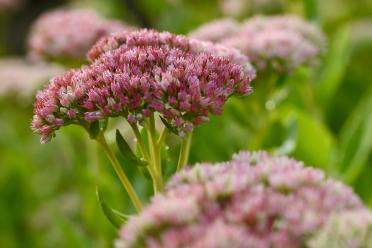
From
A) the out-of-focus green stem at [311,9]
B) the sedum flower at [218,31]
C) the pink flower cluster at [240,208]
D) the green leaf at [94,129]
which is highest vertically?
the sedum flower at [218,31]

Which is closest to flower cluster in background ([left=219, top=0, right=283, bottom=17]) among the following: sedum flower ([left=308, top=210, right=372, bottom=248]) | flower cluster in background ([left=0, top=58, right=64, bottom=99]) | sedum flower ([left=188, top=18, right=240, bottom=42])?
flower cluster in background ([left=0, top=58, right=64, bottom=99])

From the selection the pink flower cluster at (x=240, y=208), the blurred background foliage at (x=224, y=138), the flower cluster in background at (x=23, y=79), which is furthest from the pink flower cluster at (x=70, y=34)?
the pink flower cluster at (x=240, y=208)

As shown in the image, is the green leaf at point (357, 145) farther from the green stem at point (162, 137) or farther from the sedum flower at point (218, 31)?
the green stem at point (162, 137)

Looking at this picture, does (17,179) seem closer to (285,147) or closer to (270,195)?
(285,147)

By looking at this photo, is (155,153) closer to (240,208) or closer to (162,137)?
(162,137)

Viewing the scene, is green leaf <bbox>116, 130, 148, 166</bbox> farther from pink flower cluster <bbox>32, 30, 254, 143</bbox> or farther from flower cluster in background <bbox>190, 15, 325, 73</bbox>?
flower cluster in background <bbox>190, 15, 325, 73</bbox>

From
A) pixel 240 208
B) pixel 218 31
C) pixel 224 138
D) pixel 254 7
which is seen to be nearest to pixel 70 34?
pixel 218 31
